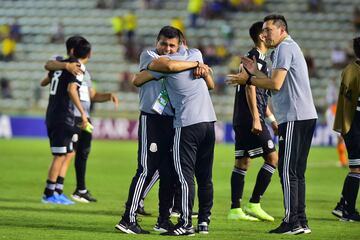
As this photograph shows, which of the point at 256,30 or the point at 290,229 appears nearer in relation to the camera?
the point at 290,229

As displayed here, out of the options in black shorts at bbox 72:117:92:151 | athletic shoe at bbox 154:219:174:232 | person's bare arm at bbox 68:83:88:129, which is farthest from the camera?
black shorts at bbox 72:117:92:151

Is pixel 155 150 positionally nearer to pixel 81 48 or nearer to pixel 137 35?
pixel 81 48

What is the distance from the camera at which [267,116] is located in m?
13.4

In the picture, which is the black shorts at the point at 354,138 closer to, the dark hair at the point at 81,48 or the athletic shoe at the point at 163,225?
the athletic shoe at the point at 163,225

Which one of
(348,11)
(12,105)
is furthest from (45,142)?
(348,11)

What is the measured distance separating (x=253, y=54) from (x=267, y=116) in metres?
1.11

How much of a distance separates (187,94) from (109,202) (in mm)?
4573

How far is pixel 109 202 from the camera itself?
14.8 m

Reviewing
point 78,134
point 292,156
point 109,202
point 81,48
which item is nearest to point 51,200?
point 109,202

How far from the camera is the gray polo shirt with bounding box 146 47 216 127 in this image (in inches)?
420

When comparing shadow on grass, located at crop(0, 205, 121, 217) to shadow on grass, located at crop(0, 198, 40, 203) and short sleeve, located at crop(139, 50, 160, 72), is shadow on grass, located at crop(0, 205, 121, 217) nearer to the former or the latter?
shadow on grass, located at crop(0, 198, 40, 203)

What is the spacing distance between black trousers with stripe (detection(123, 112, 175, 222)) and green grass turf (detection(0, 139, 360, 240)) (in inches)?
14.7

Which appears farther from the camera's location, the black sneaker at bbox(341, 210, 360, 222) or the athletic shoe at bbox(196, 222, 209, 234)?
the black sneaker at bbox(341, 210, 360, 222)

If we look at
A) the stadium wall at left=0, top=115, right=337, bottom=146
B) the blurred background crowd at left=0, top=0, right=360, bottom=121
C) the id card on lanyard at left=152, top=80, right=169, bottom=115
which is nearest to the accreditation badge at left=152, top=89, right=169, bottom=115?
the id card on lanyard at left=152, top=80, right=169, bottom=115
